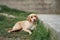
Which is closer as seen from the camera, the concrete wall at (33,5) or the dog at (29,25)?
the dog at (29,25)

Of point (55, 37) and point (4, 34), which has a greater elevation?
point (55, 37)

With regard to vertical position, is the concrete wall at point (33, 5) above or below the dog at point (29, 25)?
below

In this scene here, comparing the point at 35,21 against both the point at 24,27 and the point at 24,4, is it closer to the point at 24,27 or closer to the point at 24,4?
the point at 24,27

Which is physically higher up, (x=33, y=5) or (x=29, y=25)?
(x=29, y=25)

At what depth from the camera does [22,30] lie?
6516mm

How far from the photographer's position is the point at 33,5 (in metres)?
11.7

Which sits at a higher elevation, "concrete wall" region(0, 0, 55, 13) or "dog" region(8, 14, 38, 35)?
"dog" region(8, 14, 38, 35)

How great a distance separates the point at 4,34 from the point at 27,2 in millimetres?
5904

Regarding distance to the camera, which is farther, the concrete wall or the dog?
the concrete wall

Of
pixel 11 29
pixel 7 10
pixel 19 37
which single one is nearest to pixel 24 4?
pixel 7 10

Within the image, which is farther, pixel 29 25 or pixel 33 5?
pixel 33 5

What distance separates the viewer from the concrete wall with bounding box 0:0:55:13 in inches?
458

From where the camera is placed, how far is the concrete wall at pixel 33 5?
1162cm

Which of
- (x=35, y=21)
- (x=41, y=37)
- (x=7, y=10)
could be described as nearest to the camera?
(x=41, y=37)
